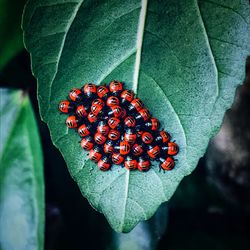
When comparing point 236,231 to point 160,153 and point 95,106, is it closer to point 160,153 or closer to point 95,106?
point 160,153

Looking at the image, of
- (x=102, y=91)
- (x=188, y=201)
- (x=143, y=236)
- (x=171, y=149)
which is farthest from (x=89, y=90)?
(x=188, y=201)

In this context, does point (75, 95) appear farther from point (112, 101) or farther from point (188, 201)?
point (188, 201)

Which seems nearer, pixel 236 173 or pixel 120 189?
pixel 120 189

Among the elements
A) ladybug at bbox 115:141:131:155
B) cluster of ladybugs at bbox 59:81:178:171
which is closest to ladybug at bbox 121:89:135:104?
cluster of ladybugs at bbox 59:81:178:171

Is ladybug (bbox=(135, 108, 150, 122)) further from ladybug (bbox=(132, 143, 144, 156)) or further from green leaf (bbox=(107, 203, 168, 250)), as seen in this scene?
green leaf (bbox=(107, 203, 168, 250))

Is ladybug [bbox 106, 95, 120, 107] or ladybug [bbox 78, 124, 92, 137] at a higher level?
ladybug [bbox 106, 95, 120, 107]

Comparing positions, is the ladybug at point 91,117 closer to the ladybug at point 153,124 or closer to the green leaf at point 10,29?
the ladybug at point 153,124

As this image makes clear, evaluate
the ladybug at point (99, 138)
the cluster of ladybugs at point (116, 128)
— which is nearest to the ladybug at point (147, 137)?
the cluster of ladybugs at point (116, 128)

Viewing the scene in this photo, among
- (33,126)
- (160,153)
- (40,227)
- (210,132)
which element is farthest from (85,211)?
(210,132)
